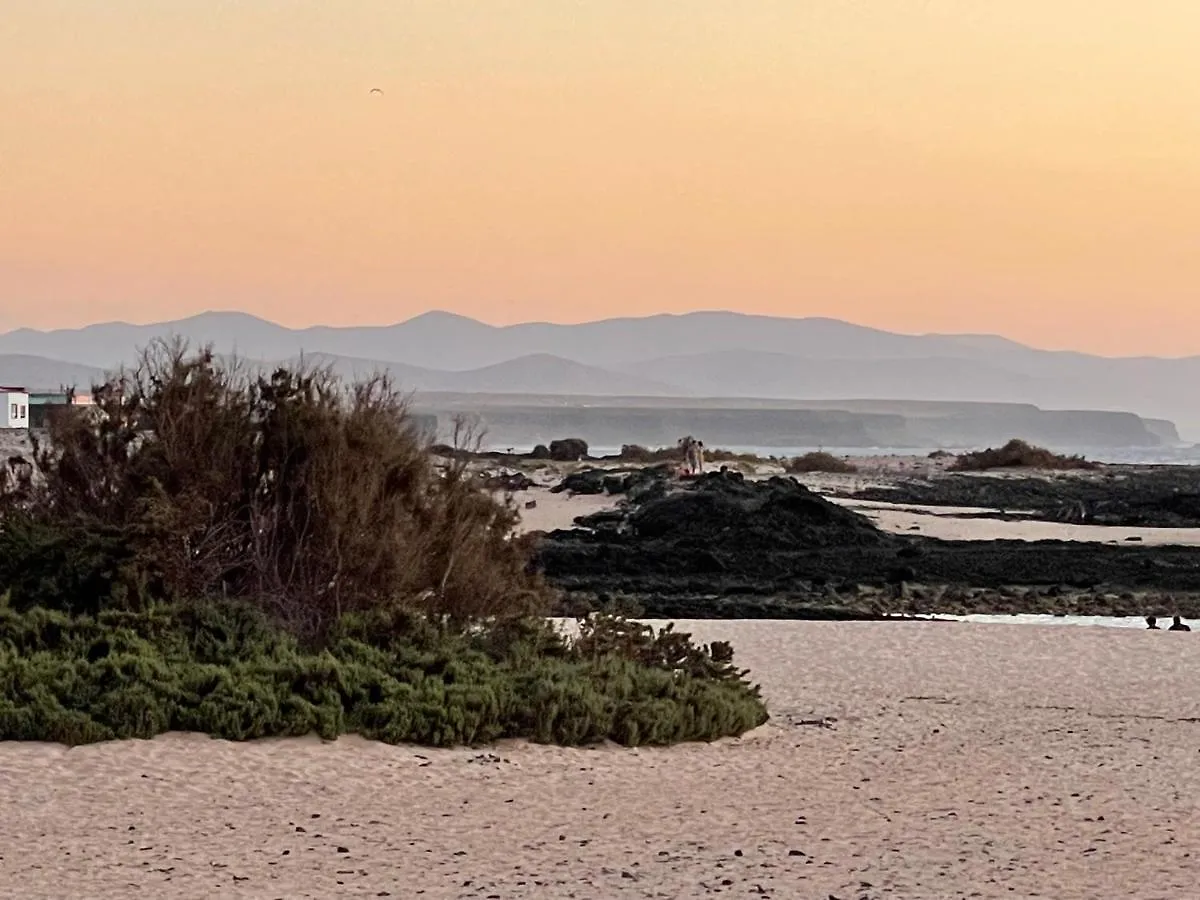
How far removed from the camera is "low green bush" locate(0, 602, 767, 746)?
11.8m

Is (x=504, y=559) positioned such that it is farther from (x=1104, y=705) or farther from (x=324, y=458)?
(x=1104, y=705)

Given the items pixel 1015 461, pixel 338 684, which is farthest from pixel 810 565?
pixel 1015 461

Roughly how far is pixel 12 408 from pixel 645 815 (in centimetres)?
5781

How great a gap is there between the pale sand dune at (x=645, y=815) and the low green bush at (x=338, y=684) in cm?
22

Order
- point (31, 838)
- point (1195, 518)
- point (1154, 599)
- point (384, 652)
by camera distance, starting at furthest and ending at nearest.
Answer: point (1195, 518)
point (1154, 599)
point (384, 652)
point (31, 838)

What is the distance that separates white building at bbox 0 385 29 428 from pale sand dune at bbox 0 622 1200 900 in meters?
53.8

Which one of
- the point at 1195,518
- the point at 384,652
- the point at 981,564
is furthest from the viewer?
the point at 1195,518

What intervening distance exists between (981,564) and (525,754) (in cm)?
1965

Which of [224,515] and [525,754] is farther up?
[224,515]

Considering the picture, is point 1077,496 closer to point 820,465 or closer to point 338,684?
point 820,465

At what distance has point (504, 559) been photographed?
50.2ft

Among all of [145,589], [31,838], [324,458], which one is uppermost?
[324,458]

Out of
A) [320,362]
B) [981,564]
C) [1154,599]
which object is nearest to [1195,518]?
[981,564]

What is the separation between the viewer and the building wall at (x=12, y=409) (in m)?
63.5
